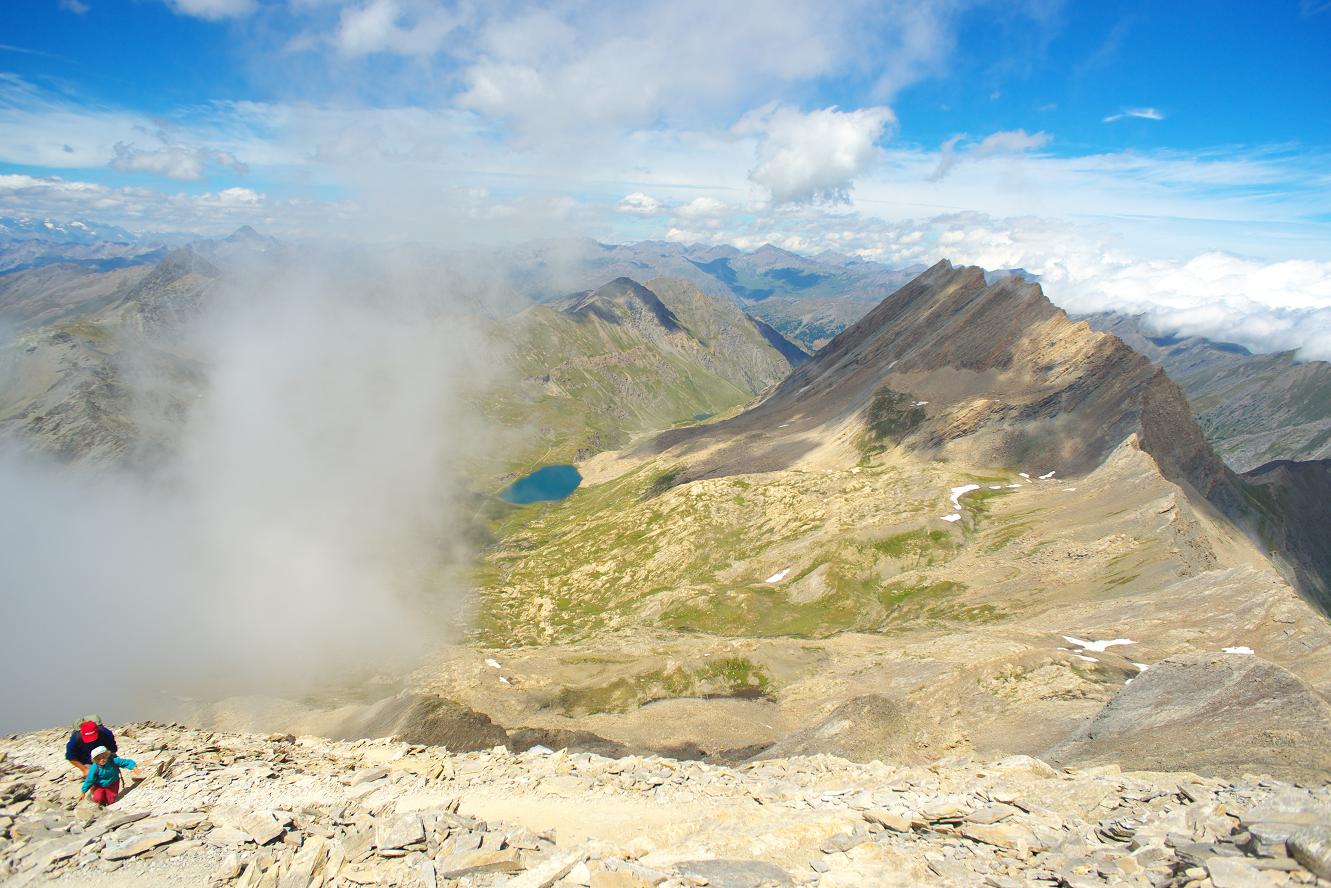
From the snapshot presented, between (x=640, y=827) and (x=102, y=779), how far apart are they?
71.5ft

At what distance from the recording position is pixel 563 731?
65125mm

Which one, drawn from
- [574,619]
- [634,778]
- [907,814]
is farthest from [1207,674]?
[574,619]

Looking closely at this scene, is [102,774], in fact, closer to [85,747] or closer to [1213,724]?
[85,747]

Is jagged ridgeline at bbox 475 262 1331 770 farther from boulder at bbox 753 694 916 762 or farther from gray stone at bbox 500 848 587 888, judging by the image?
gray stone at bbox 500 848 587 888

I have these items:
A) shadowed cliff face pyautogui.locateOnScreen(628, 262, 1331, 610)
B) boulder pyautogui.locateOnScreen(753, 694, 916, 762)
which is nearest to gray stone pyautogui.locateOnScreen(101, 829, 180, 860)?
boulder pyautogui.locateOnScreen(753, 694, 916, 762)

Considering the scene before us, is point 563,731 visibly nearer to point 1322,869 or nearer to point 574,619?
point 1322,869

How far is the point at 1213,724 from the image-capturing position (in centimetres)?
3616

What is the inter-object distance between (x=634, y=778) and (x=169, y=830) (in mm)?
18734

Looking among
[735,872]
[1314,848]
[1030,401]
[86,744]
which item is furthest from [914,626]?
[86,744]

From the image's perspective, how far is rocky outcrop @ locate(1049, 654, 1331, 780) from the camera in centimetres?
3122

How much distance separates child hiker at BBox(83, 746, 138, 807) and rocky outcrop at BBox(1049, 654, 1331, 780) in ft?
160

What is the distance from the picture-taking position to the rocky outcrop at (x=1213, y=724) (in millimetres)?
31219

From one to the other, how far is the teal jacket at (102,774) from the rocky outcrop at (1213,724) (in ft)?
160

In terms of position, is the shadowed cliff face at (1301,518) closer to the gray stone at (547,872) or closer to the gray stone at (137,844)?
the gray stone at (547,872)
